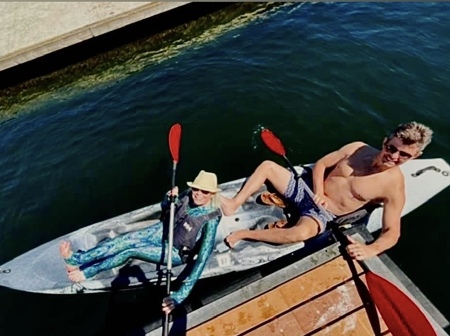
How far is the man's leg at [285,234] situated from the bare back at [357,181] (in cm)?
44

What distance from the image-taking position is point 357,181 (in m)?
5.91

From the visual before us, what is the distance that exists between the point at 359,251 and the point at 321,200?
1027mm

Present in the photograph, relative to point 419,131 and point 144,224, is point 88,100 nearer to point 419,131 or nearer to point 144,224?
point 144,224

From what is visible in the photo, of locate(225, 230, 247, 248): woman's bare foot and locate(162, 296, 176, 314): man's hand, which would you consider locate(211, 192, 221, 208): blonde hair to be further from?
Answer: locate(162, 296, 176, 314): man's hand

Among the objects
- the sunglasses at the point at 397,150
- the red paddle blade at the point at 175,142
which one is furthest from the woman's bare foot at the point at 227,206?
the sunglasses at the point at 397,150

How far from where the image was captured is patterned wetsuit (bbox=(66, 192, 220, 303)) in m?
5.75

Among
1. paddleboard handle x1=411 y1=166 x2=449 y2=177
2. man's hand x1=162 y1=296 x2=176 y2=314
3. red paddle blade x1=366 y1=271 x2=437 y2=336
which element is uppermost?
man's hand x1=162 y1=296 x2=176 y2=314

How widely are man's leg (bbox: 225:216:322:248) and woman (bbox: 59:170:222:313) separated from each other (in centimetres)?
57

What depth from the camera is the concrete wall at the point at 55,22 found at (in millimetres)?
10938

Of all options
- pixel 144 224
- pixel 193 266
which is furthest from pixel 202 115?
pixel 193 266

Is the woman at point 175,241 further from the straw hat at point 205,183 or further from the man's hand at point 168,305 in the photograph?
the man's hand at point 168,305

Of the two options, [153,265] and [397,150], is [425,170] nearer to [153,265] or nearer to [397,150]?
[397,150]

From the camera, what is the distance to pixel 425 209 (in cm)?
737

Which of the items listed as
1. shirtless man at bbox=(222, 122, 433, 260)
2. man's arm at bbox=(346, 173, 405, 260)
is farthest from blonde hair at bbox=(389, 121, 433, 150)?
man's arm at bbox=(346, 173, 405, 260)
